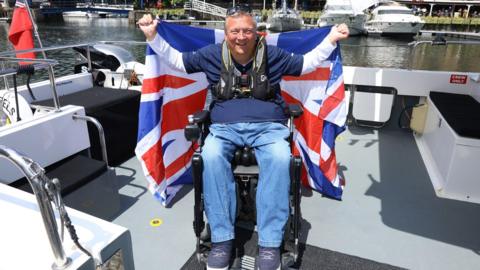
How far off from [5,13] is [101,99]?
50.4 m

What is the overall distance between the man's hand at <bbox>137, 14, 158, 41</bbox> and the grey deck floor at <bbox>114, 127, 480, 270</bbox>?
44.4 inches

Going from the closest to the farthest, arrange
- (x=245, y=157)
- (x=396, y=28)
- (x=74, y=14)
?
(x=245, y=157), (x=396, y=28), (x=74, y=14)

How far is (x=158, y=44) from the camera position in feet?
7.11

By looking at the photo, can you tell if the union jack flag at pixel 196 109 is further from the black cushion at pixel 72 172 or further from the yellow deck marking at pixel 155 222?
the black cushion at pixel 72 172

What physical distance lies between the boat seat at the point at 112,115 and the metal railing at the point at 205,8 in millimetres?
36456

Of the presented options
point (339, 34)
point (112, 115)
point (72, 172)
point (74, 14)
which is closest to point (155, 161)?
point (72, 172)

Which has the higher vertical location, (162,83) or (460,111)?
(162,83)

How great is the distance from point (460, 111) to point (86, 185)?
2863 mm

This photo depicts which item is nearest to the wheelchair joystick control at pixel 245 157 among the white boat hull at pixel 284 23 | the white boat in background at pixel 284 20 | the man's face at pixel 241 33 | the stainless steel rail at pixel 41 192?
the man's face at pixel 241 33

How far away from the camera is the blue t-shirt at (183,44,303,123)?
1.92 meters

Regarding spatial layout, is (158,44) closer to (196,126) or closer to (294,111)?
(196,126)

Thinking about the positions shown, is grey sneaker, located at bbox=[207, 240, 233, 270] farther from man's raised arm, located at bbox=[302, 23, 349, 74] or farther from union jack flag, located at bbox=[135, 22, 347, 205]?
man's raised arm, located at bbox=[302, 23, 349, 74]

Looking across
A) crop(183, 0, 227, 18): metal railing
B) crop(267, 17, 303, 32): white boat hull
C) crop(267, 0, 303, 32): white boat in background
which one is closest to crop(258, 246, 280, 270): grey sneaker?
crop(267, 0, 303, 32): white boat in background

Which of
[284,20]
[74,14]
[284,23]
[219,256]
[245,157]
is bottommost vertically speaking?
[219,256]
